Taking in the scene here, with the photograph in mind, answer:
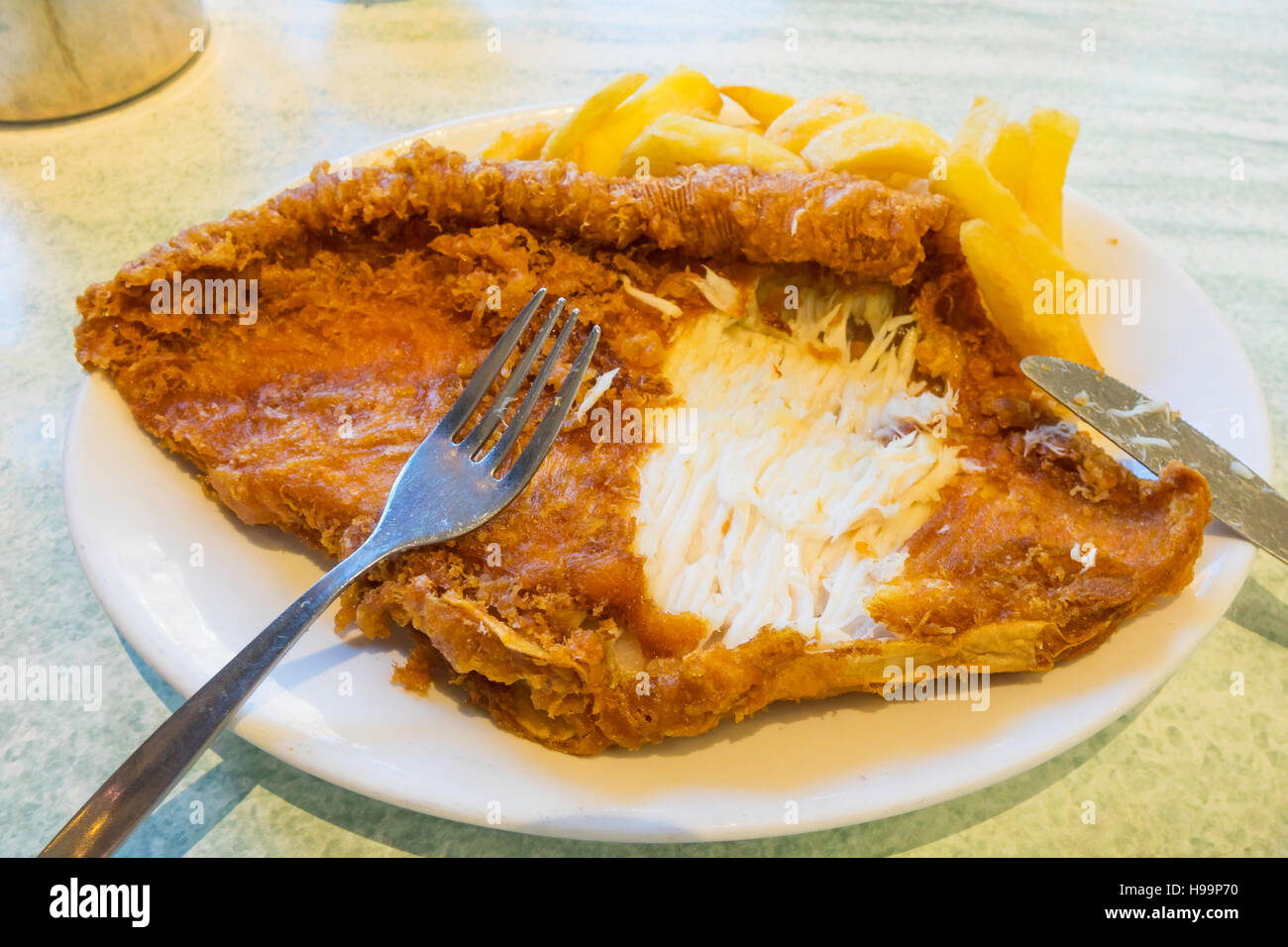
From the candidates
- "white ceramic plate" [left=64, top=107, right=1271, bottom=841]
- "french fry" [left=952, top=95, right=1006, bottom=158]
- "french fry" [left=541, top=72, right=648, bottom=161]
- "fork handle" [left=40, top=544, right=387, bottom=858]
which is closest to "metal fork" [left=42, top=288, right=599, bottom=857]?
"fork handle" [left=40, top=544, right=387, bottom=858]

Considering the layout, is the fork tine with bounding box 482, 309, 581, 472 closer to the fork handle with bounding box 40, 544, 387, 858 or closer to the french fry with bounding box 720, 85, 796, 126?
the fork handle with bounding box 40, 544, 387, 858

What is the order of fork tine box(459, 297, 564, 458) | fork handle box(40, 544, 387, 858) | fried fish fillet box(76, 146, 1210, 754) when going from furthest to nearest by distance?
fork tine box(459, 297, 564, 458)
fried fish fillet box(76, 146, 1210, 754)
fork handle box(40, 544, 387, 858)

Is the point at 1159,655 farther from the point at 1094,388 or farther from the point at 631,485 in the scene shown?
the point at 631,485

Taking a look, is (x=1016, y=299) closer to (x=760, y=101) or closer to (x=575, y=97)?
(x=760, y=101)

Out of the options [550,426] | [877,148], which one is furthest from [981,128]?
[550,426]

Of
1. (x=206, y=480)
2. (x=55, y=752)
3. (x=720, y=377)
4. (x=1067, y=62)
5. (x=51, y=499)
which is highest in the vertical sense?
(x=1067, y=62)

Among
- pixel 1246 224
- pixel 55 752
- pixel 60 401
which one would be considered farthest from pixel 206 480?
pixel 1246 224
